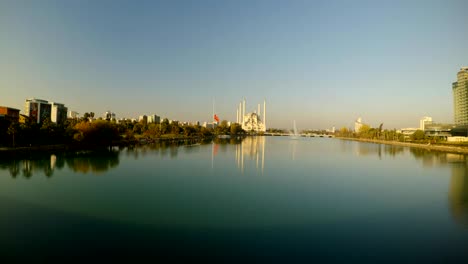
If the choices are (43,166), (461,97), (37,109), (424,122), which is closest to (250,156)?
(43,166)

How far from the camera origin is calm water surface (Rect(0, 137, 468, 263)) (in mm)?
3992

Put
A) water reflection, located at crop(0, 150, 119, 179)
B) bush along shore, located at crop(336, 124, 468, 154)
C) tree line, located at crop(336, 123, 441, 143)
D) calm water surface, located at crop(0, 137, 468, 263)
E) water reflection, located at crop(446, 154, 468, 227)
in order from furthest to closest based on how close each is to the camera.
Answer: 1. tree line, located at crop(336, 123, 441, 143)
2. bush along shore, located at crop(336, 124, 468, 154)
3. water reflection, located at crop(0, 150, 119, 179)
4. water reflection, located at crop(446, 154, 468, 227)
5. calm water surface, located at crop(0, 137, 468, 263)

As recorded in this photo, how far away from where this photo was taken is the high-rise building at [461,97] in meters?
40.0

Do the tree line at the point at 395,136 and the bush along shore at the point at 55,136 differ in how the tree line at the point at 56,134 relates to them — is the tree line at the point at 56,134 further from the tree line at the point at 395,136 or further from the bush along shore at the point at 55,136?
the tree line at the point at 395,136

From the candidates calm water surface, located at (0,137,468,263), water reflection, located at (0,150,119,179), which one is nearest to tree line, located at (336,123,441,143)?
calm water surface, located at (0,137,468,263)

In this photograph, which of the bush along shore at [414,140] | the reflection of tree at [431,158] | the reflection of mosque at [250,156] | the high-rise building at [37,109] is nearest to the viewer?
the reflection of mosque at [250,156]

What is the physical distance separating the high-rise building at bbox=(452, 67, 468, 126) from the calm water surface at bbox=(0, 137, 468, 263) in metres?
39.2

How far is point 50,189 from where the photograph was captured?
7559 millimetres

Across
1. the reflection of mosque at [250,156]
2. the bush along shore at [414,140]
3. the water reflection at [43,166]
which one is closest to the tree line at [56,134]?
the water reflection at [43,166]

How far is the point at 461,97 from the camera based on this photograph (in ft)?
134

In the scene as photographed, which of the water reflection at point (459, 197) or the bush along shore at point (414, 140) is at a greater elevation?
A: the bush along shore at point (414, 140)

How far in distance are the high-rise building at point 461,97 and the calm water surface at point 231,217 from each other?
3919cm

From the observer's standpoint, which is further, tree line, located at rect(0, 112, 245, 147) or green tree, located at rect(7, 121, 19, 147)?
tree line, located at rect(0, 112, 245, 147)

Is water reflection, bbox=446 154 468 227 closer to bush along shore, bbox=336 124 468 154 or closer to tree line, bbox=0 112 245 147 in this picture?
bush along shore, bbox=336 124 468 154
